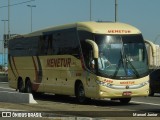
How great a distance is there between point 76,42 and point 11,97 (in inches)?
148

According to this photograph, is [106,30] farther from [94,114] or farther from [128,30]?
[94,114]

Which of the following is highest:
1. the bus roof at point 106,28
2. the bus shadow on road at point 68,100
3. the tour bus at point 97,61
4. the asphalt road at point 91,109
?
the bus roof at point 106,28

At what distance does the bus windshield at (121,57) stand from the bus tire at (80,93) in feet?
6.15

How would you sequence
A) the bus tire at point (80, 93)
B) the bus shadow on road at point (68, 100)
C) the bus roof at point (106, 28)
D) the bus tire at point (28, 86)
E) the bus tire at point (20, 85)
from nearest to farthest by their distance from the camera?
1. the bus roof at point (106, 28)
2. the bus tire at point (80, 93)
3. the bus shadow on road at point (68, 100)
4. the bus tire at point (28, 86)
5. the bus tire at point (20, 85)

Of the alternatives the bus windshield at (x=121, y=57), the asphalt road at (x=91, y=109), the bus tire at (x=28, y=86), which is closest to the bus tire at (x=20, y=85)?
the bus tire at (x=28, y=86)

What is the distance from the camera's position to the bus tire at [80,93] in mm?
22875

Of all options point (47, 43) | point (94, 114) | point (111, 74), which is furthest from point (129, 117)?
→ point (47, 43)

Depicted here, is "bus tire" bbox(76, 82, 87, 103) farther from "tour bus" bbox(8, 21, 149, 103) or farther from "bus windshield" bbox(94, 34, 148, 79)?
"bus windshield" bbox(94, 34, 148, 79)

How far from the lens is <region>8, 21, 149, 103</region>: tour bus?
21.5 meters

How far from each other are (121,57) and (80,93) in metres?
2.75

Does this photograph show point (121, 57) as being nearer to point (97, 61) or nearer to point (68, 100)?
point (97, 61)

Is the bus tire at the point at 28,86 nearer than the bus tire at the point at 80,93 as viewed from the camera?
No

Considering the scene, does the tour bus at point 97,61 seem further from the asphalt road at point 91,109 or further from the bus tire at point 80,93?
the asphalt road at point 91,109

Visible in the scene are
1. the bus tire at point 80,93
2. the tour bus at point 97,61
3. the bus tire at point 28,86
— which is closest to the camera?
the tour bus at point 97,61
